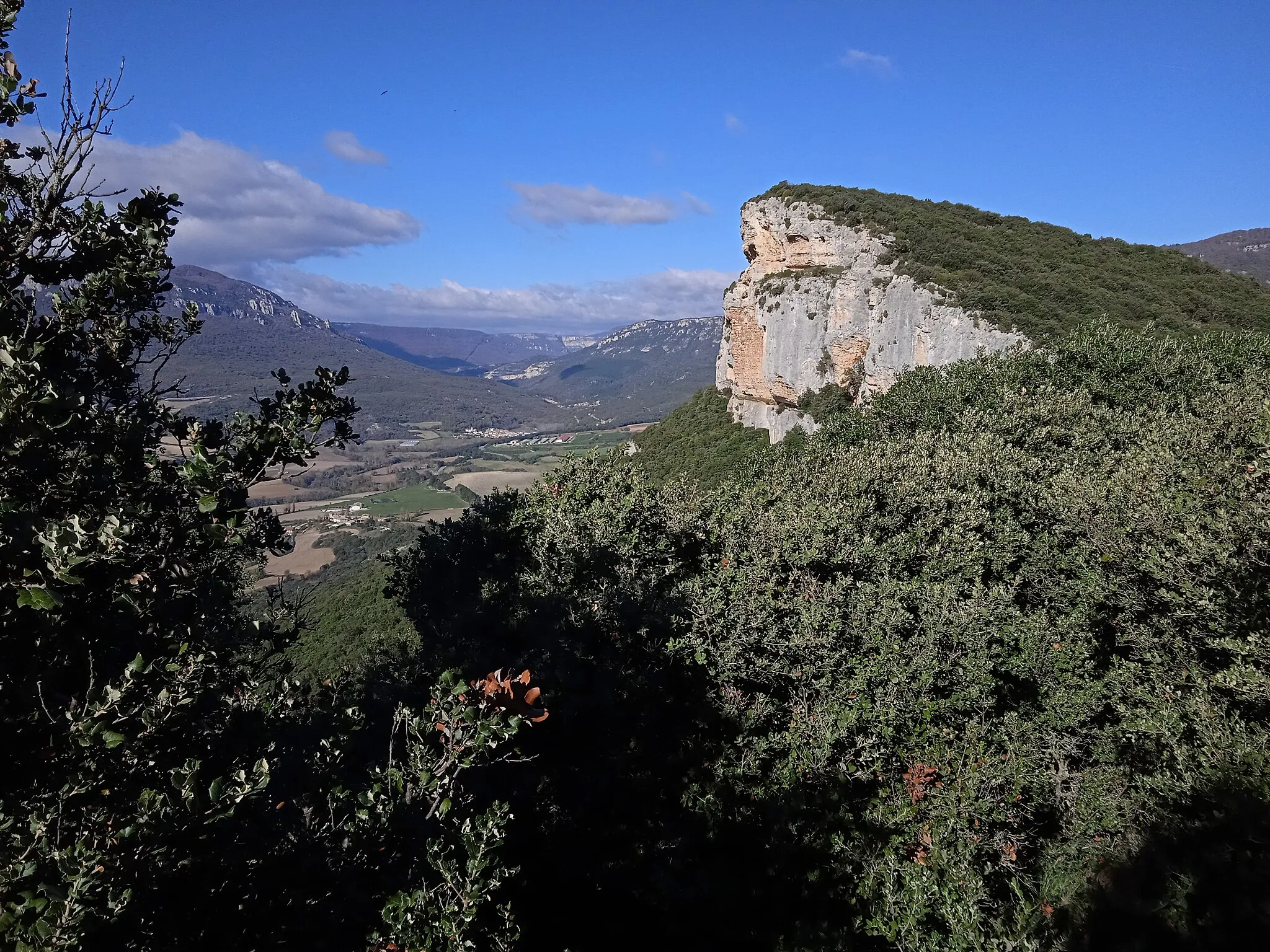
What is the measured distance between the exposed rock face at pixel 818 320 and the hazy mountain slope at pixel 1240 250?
→ 7690 centimetres

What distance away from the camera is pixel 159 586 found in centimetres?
460

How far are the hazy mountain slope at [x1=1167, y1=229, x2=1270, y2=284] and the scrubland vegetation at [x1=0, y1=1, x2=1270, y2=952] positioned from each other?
105110 mm

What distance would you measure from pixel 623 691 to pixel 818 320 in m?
39.0

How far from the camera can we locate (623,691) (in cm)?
1130

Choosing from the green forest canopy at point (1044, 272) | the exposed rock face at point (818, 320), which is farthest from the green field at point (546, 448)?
the green forest canopy at point (1044, 272)

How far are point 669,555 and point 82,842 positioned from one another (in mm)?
11375

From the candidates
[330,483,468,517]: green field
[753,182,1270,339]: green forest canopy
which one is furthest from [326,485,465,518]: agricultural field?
[753,182,1270,339]: green forest canopy

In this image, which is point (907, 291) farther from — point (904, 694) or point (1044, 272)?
point (904, 694)

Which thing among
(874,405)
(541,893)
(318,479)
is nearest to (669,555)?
(541,893)

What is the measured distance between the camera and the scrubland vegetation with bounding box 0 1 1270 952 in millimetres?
3900

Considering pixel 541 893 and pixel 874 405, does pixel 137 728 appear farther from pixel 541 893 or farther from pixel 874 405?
pixel 874 405

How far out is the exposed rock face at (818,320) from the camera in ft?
118

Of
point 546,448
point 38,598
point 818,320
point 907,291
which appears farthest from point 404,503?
point 38,598

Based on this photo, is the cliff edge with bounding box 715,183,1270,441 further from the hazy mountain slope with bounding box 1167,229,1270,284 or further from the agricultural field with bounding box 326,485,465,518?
the hazy mountain slope with bounding box 1167,229,1270,284
